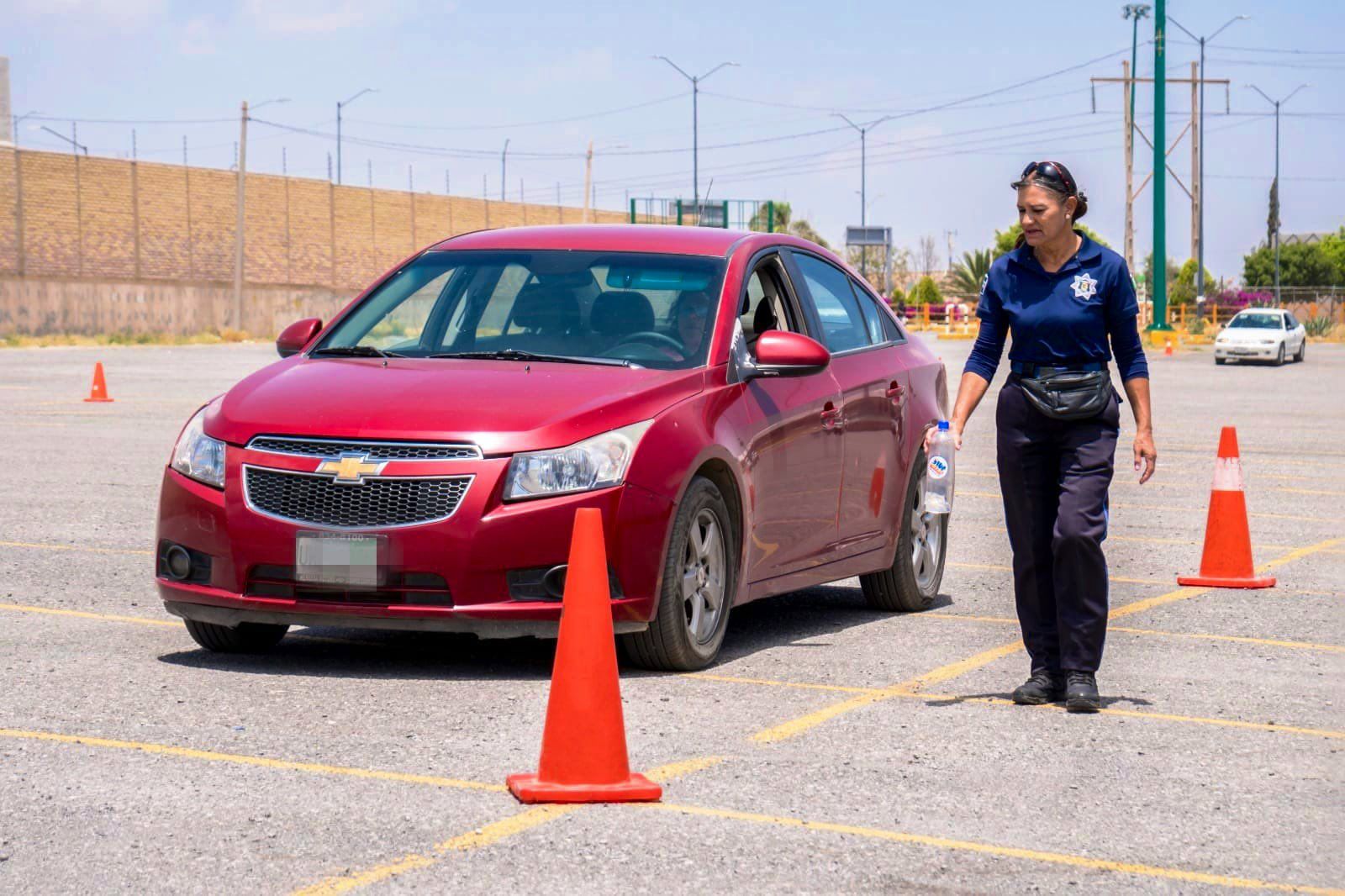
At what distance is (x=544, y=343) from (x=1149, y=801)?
3425mm

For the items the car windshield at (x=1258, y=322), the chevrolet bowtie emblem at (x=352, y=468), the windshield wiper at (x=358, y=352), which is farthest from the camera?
the car windshield at (x=1258, y=322)

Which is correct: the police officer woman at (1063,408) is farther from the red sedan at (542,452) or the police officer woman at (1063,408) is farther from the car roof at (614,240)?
the car roof at (614,240)

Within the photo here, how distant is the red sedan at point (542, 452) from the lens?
22.9 feet

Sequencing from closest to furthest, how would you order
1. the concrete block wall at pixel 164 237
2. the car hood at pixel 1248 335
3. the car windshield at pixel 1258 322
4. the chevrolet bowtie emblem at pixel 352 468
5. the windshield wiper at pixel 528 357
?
the chevrolet bowtie emblem at pixel 352 468, the windshield wiper at pixel 528 357, the car hood at pixel 1248 335, the car windshield at pixel 1258 322, the concrete block wall at pixel 164 237

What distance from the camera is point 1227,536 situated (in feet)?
34.6

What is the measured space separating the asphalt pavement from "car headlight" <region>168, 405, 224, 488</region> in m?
0.72

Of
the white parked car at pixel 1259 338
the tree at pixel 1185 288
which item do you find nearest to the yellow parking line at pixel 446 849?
the white parked car at pixel 1259 338

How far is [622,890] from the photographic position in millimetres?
4539

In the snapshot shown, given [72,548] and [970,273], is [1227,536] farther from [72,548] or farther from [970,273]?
[970,273]

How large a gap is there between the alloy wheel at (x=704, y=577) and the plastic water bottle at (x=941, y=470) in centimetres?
83

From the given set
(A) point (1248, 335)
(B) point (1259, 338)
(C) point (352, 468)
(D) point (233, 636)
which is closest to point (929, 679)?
(C) point (352, 468)

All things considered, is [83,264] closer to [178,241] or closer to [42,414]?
[178,241]

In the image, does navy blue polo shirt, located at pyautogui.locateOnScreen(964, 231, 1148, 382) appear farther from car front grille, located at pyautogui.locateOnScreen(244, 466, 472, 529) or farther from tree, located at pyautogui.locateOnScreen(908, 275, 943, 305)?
tree, located at pyautogui.locateOnScreen(908, 275, 943, 305)

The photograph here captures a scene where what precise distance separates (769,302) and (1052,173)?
210cm
